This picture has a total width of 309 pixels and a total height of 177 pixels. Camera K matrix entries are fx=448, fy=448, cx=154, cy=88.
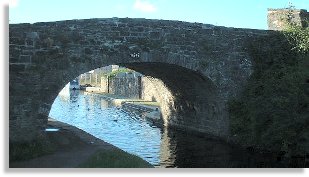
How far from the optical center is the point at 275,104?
13.3 meters

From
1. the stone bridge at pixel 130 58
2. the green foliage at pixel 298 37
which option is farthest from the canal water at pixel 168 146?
the green foliage at pixel 298 37

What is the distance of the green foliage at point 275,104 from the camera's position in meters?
12.7

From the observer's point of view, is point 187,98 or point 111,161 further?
point 187,98

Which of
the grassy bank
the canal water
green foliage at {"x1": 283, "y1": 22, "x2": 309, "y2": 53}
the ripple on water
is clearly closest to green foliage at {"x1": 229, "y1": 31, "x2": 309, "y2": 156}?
green foliage at {"x1": 283, "y1": 22, "x2": 309, "y2": 53}

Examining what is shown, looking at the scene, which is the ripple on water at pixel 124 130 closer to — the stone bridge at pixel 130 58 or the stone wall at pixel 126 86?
the stone bridge at pixel 130 58

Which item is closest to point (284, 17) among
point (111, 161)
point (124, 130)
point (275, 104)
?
point (275, 104)

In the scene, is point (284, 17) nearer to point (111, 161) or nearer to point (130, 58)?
point (130, 58)

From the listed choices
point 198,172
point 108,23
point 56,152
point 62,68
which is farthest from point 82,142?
point 198,172

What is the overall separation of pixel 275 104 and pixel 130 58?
4.53m

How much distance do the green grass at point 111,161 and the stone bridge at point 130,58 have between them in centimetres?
248

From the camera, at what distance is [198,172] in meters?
8.12

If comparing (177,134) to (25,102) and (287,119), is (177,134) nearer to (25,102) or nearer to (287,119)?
(287,119)

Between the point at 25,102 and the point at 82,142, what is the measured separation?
74.0 inches

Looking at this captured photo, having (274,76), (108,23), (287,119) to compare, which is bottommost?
(287,119)
